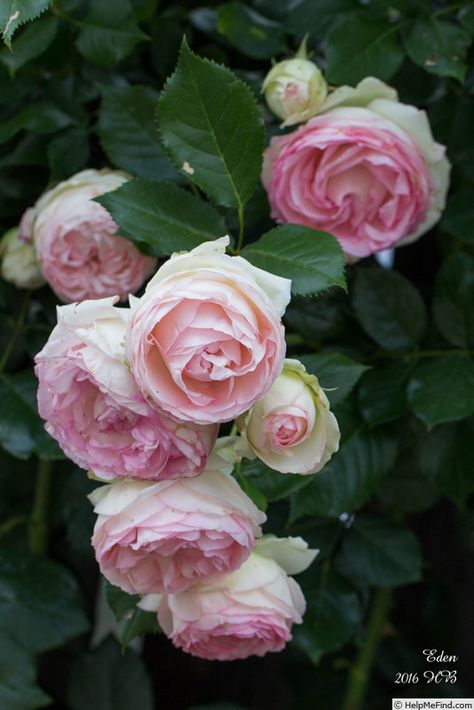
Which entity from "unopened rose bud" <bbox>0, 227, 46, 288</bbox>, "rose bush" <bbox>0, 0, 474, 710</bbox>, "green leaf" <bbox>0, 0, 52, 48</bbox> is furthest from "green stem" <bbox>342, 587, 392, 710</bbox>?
"green leaf" <bbox>0, 0, 52, 48</bbox>

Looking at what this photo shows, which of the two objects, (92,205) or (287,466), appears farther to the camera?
(92,205)

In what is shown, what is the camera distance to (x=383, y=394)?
82 cm

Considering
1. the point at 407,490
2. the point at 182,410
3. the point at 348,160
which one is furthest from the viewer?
the point at 407,490

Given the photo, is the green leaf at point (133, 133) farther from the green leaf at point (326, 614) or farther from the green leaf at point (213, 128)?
the green leaf at point (326, 614)

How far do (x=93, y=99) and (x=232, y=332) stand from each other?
1.67ft

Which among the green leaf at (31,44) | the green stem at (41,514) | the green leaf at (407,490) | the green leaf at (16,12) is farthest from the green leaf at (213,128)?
the green stem at (41,514)

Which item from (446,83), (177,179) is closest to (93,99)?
(177,179)

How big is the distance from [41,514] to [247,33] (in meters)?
0.58

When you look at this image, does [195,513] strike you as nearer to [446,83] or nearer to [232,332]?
[232,332]

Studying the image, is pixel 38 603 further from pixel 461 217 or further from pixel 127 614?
pixel 461 217

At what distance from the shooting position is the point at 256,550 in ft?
2.02

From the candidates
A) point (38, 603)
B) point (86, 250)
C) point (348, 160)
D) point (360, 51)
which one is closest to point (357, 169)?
point (348, 160)

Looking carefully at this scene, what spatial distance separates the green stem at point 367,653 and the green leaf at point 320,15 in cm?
65

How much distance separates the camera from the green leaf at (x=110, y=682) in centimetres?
106
